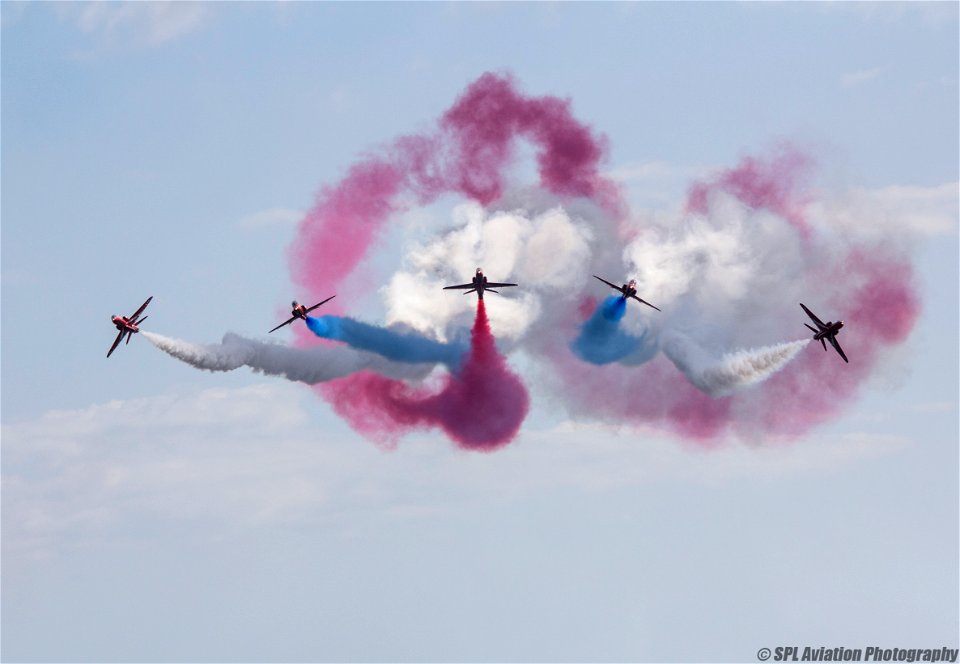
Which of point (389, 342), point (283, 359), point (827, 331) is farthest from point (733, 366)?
point (283, 359)

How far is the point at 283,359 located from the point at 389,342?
6.03 m

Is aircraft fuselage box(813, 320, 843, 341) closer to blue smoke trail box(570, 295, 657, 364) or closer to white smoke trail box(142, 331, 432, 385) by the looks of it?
blue smoke trail box(570, 295, 657, 364)

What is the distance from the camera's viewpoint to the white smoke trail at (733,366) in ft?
289

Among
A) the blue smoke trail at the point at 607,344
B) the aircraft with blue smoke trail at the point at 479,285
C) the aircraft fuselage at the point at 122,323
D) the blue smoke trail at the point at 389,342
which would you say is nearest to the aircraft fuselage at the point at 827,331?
the blue smoke trail at the point at 607,344

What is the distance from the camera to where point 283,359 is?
91.0 m

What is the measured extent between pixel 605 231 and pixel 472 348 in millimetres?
10473

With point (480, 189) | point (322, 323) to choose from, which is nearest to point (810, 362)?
point (480, 189)

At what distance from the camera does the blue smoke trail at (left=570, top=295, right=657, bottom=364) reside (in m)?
92.6

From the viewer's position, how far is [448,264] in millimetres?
93062

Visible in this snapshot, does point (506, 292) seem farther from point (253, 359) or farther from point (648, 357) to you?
point (253, 359)

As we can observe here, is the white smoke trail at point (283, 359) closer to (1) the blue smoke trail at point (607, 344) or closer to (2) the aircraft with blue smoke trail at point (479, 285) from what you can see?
(2) the aircraft with blue smoke trail at point (479, 285)

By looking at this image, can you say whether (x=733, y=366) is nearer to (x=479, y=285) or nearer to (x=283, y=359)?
(x=479, y=285)

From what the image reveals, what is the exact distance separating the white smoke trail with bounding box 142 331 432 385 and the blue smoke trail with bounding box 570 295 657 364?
911 cm

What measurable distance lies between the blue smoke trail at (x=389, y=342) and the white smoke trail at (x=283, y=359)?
856 mm
